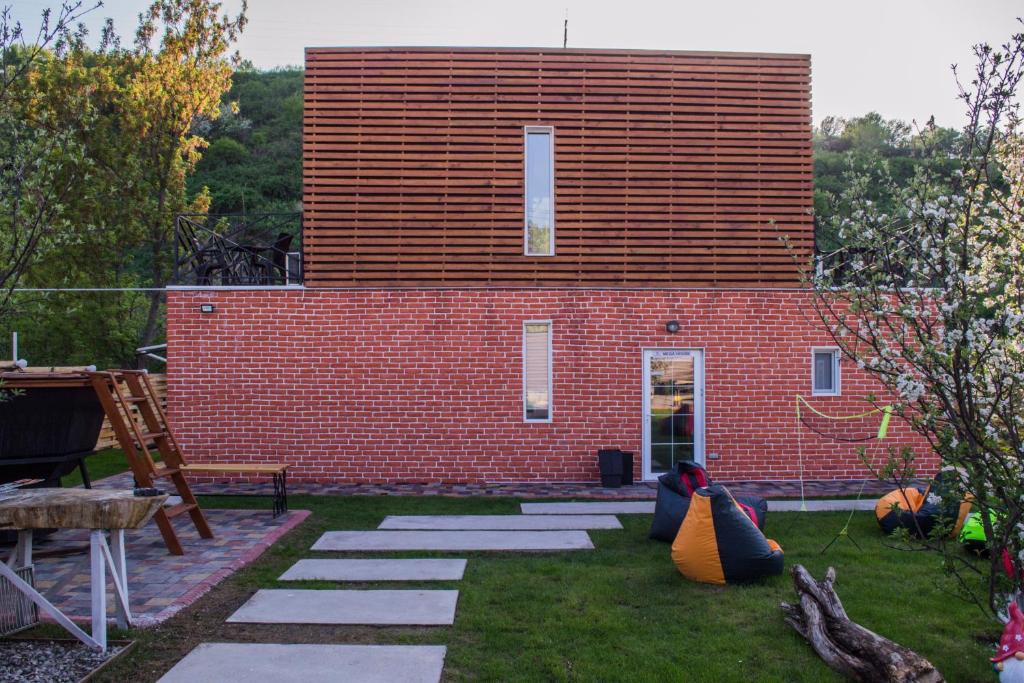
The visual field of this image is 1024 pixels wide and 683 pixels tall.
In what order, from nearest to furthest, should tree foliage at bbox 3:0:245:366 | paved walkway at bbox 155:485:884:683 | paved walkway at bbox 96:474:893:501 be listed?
paved walkway at bbox 155:485:884:683 → paved walkway at bbox 96:474:893:501 → tree foliage at bbox 3:0:245:366

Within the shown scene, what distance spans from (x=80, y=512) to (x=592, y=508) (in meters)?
5.83

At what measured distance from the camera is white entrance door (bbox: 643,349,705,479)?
11164mm

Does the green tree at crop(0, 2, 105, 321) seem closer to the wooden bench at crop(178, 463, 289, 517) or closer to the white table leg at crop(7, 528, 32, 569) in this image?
the white table leg at crop(7, 528, 32, 569)

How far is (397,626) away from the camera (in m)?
5.12

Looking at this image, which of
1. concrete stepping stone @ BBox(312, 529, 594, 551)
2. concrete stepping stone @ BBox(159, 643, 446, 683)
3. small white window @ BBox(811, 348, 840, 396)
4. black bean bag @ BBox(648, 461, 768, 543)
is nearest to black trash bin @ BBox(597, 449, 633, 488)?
concrete stepping stone @ BBox(312, 529, 594, 551)

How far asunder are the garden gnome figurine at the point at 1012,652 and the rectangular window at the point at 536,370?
7453mm

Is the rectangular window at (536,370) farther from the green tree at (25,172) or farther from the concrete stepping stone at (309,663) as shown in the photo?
the green tree at (25,172)

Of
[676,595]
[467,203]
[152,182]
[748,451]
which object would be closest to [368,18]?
[152,182]

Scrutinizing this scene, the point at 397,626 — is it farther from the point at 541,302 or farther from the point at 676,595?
the point at 541,302

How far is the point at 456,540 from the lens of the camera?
24.8ft

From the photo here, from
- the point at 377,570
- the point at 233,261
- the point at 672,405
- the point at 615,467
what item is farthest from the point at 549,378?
the point at 377,570

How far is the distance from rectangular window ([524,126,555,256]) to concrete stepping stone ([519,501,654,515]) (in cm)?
363

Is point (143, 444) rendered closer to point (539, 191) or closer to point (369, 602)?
point (369, 602)

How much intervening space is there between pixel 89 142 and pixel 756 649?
1630 cm
